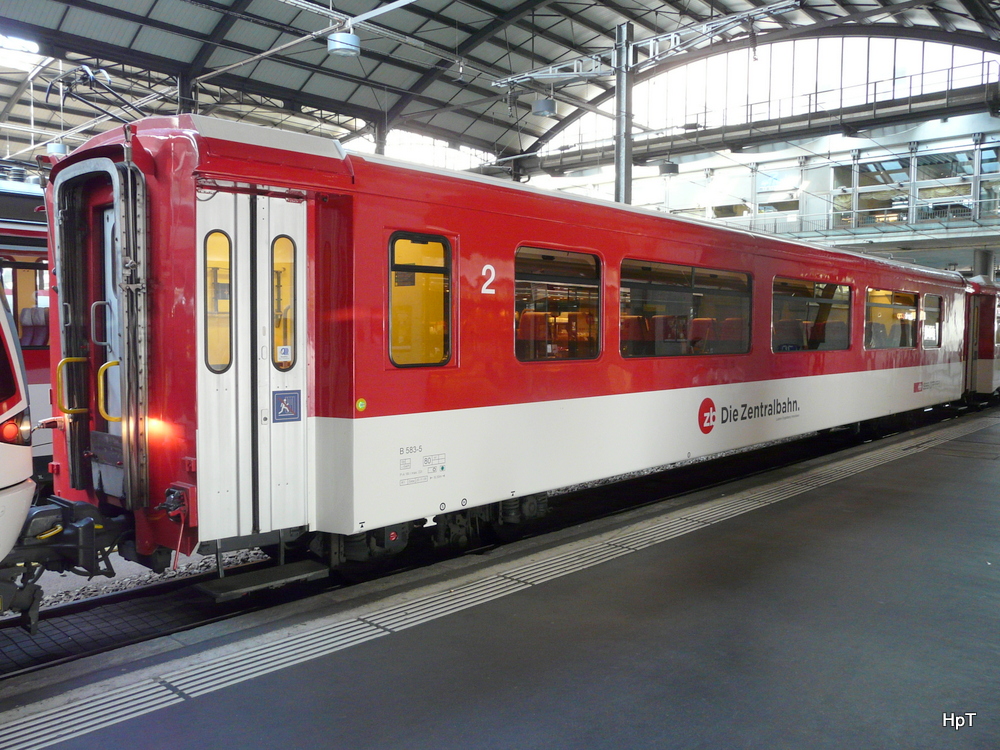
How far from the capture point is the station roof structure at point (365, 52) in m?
19.0

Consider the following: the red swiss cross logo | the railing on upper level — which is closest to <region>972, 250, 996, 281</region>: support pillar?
the railing on upper level

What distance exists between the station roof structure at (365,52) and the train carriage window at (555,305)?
9.59 meters

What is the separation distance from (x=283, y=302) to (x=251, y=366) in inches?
18.8

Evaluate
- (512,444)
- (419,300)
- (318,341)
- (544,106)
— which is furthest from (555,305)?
(544,106)

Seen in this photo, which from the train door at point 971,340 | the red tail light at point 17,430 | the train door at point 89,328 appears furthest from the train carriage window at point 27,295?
the train door at point 971,340

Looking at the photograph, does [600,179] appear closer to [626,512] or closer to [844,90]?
[844,90]

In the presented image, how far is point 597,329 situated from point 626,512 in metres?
2.01

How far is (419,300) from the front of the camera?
5621 millimetres

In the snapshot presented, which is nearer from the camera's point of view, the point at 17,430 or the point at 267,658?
the point at 17,430

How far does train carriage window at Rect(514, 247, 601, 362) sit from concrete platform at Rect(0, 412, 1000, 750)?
167 centimetres

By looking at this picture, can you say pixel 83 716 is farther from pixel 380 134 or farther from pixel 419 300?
pixel 380 134

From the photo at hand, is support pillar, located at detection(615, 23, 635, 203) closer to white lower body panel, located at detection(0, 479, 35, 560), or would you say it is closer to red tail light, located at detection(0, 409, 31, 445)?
red tail light, located at detection(0, 409, 31, 445)

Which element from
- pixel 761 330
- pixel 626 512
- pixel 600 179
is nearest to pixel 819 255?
pixel 761 330

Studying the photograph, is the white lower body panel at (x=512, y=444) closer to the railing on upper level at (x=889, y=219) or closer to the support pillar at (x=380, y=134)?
the railing on upper level at (x=889, y=219)
